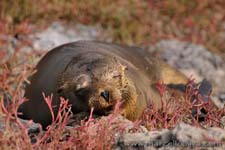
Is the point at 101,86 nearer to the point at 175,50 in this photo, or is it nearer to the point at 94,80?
the point at 94,80

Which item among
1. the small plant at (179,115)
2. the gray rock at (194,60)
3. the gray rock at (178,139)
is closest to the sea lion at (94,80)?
the small plant at (179,115)

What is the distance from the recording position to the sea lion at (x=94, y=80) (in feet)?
19.7

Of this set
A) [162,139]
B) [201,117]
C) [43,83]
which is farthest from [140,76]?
[162,139]

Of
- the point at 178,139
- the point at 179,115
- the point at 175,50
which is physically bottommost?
the point at 178,139

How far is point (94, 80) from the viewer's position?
19.7ft

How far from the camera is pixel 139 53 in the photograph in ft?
28.3

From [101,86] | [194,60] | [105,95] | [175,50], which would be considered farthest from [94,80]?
[175,50]

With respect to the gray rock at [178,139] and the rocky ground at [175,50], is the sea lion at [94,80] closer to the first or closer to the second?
the gray rock at [178,139]

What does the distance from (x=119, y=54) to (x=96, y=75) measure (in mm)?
1860

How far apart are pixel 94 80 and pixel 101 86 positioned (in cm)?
9

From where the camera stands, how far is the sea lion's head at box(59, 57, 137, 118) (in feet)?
19.4

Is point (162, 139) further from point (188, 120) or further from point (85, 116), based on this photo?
point (85, 116)

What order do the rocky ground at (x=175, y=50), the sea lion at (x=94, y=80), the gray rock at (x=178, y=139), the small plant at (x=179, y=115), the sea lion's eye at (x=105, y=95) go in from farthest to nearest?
the rocky ground at (x=175, y=50), the sea lion at (x=94, y=80), the sea lion's eye at (x=105, y=95), the small plant at (x=179, y=115), the gray rock at (x=178, y=139)

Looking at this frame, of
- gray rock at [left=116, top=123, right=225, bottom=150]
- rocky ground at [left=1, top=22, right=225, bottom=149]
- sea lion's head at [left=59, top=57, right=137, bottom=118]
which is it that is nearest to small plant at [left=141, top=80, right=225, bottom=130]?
sea lion's head at [left=59, top=57, right=137, bottom=118]
